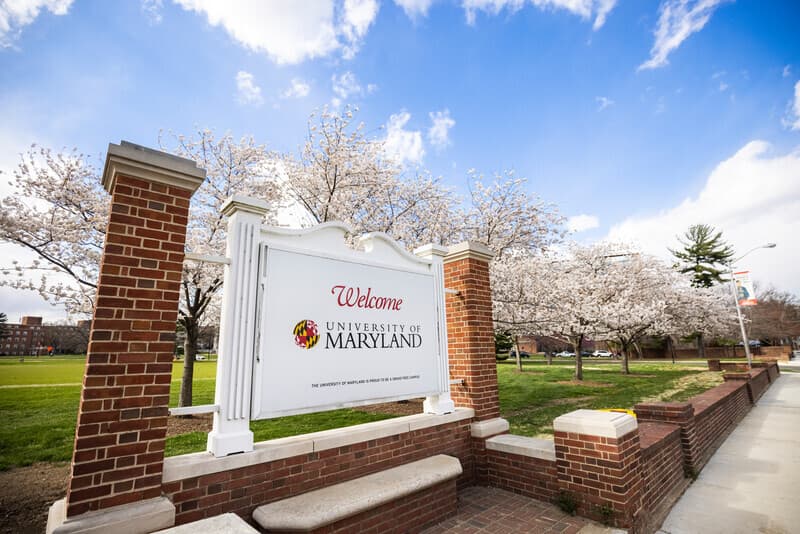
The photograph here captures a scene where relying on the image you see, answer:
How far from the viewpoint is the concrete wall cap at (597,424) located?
139 inches

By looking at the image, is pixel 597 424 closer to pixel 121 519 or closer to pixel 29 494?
pixel 121 519

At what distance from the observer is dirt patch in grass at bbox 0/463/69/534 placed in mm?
3980

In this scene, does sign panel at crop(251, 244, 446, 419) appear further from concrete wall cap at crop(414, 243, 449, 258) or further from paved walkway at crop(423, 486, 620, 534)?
paved walkway at crop(423, 486, 620, 534)

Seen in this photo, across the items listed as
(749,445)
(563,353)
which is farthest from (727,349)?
(749,445)

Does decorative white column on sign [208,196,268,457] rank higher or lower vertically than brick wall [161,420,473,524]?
higher

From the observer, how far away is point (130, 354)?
Answer: 251cm

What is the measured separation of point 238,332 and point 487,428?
3.36 meters

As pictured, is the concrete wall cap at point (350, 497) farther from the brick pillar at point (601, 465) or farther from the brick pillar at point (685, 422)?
the brick pillar at point (685, 422)

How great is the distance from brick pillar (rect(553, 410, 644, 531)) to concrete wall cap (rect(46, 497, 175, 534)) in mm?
3494

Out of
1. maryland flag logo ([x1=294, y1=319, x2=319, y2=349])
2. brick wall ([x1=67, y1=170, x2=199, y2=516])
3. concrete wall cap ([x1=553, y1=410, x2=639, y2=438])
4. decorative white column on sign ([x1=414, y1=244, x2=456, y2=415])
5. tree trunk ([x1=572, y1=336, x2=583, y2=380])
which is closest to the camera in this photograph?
brick wall ([x1=67, y1=170, x2=199, y2=516])

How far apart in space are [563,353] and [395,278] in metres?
71.6

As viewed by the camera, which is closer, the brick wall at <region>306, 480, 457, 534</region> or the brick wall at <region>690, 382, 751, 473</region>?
the brick wall at <region>306, 480, 457, 534</region>

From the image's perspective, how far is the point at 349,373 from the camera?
12.3 feet

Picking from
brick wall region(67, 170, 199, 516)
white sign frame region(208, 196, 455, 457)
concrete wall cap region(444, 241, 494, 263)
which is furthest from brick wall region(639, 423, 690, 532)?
brick wall region(67, 170, 199, 516)
